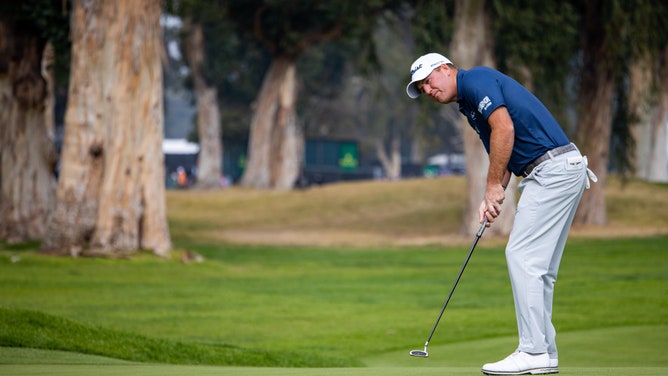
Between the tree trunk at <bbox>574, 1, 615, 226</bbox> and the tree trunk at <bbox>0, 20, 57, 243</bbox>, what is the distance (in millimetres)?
15803

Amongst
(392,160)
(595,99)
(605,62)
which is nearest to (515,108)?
(605,62)

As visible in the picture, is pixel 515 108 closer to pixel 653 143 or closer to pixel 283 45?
pixel 283 45

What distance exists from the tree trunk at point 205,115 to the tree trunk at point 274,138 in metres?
5.06

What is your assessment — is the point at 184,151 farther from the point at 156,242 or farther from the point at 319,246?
the point at 156,242

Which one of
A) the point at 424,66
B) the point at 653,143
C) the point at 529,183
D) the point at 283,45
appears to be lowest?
the point at 529,183

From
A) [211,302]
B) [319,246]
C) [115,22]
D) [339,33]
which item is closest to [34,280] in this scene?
[211,302]

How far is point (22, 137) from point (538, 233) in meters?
21.0

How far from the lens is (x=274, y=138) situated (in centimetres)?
5962

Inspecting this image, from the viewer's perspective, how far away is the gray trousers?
788 cm

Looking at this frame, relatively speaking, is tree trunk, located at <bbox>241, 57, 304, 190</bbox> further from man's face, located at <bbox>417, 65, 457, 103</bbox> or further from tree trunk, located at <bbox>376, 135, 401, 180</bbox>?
man's face, located at <bbox>417, 65, 457, 103</bbox>

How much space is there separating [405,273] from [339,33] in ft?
84.8

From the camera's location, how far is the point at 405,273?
25.3 meters

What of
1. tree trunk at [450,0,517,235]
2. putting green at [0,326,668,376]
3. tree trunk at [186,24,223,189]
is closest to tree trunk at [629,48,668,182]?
tree trunk at [450,0,517,235]

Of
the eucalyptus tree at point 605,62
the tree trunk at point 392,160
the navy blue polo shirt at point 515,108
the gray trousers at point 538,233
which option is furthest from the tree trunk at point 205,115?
the gray trousers at point 538,233
